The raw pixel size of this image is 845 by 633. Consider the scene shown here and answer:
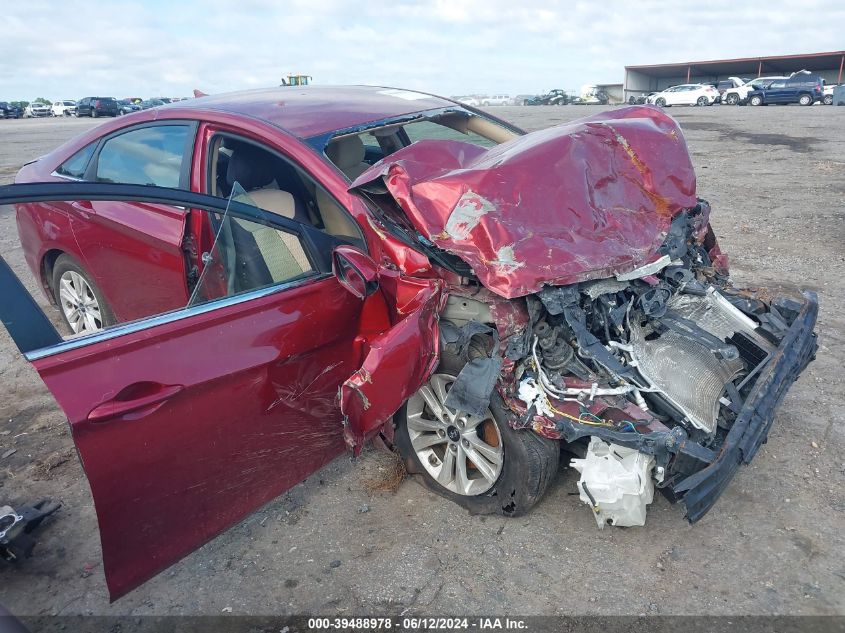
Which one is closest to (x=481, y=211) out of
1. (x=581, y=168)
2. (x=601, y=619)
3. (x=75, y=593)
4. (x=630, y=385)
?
(x=581, y=168)

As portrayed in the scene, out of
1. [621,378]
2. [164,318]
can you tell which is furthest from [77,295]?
[621,378]

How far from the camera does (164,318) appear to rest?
235 cm

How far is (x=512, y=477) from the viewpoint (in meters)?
2.73

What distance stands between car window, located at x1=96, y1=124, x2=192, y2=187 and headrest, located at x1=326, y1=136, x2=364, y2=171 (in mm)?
892

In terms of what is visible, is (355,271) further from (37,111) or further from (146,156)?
(37,111)

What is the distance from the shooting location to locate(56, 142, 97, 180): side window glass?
422 cm

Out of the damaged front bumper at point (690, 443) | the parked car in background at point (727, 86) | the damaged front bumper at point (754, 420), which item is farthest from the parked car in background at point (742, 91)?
the damaged front bumper at point (690, 443)

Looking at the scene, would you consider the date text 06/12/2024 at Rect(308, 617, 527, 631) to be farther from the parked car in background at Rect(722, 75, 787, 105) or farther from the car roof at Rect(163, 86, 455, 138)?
the parked car in background at Rect(722, 75, 787, 105)

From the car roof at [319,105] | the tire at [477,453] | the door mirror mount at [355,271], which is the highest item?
the car roof at [319,105]

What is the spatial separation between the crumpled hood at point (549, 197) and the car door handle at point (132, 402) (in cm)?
123

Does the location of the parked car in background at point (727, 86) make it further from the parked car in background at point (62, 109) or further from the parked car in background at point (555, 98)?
the parked car in background at point (62, 109)

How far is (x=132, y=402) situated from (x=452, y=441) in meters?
1.42

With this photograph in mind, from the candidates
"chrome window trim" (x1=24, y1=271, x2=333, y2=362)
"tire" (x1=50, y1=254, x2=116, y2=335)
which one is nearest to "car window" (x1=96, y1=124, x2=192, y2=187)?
"tire" (x1=50, y1=254, x2=116, y2=335)

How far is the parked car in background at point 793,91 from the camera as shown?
29.5 m
